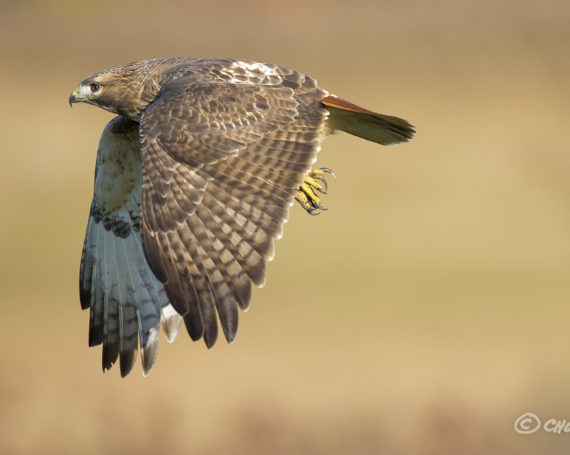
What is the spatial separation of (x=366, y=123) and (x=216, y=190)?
1374 millimetres

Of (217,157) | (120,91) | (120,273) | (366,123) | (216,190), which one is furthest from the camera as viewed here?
(120,273)

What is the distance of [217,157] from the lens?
8.46 metres

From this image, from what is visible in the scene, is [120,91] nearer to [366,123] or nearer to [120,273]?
[120,273]

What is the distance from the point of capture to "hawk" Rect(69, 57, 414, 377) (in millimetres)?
8211

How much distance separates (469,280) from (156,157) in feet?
33.5

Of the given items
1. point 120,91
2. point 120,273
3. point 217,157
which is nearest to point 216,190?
point 217,157

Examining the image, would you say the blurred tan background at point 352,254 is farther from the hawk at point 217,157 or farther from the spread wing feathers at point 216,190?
the spread wing feathers at point 216,190

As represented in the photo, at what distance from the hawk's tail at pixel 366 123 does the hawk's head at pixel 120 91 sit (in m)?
1.34

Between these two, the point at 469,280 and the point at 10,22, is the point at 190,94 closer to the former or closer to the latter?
the point at 469,280

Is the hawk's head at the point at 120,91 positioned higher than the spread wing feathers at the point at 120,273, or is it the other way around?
the hawk's head at the point at 120,91

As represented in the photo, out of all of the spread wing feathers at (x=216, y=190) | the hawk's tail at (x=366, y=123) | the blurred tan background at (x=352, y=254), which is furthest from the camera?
the blurred tan background at (x=352, y=254)

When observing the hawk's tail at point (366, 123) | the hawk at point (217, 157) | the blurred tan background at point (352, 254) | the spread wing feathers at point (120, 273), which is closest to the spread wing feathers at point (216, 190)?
the hawk at point (217, 157)

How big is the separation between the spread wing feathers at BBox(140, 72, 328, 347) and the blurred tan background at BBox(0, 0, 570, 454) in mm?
5522

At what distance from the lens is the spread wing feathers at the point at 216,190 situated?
26.9 feet
